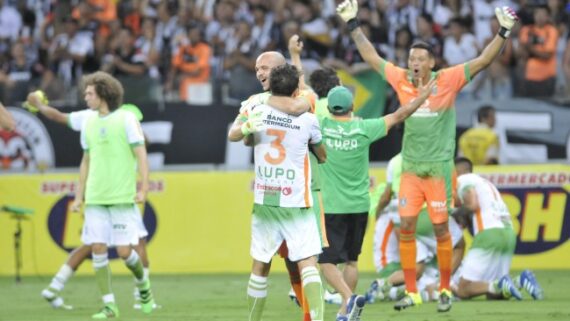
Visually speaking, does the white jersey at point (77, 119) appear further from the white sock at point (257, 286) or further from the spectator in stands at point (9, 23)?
the spectator in stands at point (9, 23)

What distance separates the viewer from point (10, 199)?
2136 cm

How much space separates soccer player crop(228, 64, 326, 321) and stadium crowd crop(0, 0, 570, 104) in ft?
A: 33.4

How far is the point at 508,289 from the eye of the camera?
16328 millimetres

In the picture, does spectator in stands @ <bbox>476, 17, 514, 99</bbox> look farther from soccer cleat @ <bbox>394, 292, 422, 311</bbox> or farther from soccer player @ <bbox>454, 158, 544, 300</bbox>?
soccer cleat @ <bbox>394, 292, 422, 311</bbox>

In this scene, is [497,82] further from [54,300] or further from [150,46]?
[54,300]

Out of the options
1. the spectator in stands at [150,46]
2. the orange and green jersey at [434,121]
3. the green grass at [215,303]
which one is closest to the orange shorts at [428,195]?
the orange and green jersey at [434,121]

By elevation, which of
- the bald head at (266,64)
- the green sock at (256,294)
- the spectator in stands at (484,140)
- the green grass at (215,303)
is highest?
the bald head at (266,64)

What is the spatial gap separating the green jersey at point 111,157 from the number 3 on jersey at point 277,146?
3.81 m

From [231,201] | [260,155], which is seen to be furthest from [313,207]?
[231,201]

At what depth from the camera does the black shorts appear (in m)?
13.8

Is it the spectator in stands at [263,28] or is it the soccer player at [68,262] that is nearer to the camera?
the soccer player at [68,262]

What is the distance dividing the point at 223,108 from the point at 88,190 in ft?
24.1

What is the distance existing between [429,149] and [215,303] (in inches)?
145

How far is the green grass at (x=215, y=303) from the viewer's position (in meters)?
14.3
